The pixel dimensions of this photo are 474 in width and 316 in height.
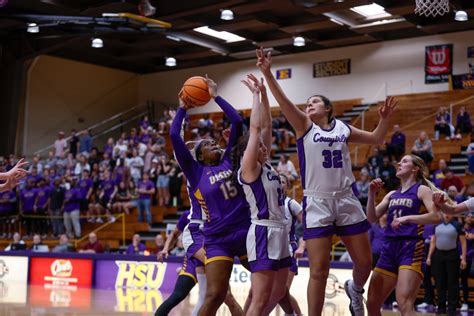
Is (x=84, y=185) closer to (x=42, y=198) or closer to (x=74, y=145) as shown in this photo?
(x=42, y=198)

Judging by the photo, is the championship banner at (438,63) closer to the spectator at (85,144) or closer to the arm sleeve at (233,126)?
the spectator at (85,144)

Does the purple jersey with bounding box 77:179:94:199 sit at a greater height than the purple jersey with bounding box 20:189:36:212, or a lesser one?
greater

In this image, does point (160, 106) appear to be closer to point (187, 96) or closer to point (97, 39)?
point (97, 39)

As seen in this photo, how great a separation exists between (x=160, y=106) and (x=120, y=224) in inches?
418

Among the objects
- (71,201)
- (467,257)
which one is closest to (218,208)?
(467,257)

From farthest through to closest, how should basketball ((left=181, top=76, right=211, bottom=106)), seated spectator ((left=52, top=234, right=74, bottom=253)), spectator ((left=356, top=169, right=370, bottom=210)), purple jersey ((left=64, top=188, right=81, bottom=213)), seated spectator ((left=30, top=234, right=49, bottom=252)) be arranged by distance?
1. purple jersey ((left=64, top=188, right=81, bottom=213))
2. seated spectator ((left=30, top=234, right=49, bottom=252))
3. seated spectator ((left=52, top=234, right=74, bottom=253))
4. spectator ((left=356, top=169, right=370, bottom=210))
5. basketball ((left=181, top=76, right=211, bottom=106))

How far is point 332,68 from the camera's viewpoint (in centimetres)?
2783

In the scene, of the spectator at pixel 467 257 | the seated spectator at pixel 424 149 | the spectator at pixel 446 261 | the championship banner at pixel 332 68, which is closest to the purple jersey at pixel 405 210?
the spectator at pixel 446 261

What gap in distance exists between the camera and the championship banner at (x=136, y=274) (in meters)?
16.1

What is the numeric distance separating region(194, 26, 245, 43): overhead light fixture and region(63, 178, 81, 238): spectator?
7.47 meters

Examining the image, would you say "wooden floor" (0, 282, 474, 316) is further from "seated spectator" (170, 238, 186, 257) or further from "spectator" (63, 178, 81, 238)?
"spectator" (63, 178, 81, 238)

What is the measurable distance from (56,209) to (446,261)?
562 inches

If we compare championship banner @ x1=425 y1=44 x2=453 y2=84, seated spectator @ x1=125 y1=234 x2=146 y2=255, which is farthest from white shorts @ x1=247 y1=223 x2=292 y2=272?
championship banner @ x1=425 y1=44 x2=453 y2=84

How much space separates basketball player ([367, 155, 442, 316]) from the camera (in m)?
6.91
